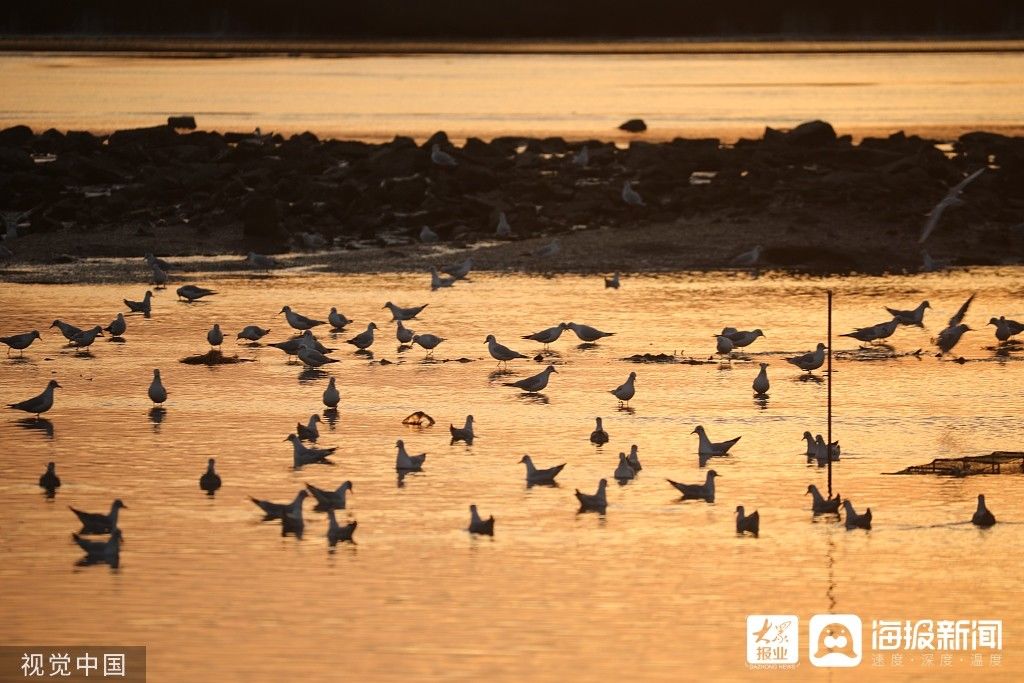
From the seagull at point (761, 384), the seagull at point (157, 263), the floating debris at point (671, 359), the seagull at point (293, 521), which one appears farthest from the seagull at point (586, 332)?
the seagull at point (293, 521)

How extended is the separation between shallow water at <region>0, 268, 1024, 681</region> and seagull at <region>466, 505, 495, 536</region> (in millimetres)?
173

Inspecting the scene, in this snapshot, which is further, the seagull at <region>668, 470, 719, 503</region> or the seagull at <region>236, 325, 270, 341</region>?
the seagull at <region>236, 325, 270, 341</region>

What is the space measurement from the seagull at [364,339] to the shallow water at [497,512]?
23 centimetres

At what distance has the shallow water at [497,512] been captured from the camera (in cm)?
1623

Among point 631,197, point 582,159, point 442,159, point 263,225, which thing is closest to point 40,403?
point 263,225

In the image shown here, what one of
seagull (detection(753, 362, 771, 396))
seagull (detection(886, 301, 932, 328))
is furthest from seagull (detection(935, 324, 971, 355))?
seagull (detection(753, 362, 771, 396))

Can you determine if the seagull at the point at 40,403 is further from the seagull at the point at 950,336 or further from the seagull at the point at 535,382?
the seagull at the point at 950,336

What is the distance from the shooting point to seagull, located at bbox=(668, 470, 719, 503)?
2066 cm

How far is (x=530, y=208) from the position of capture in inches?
1789

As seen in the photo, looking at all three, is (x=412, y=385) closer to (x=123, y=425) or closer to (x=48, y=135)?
(x=123, y=425)

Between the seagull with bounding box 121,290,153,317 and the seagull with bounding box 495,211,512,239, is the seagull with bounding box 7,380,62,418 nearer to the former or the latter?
the seagull with bounding box 121,290,153,317

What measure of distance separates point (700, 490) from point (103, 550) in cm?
622

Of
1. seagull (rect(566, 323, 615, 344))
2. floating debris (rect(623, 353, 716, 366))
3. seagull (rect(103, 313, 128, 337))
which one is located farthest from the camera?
seagull (rect(103, 313, 128, 337))

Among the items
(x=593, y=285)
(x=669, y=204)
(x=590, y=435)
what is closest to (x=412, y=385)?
(x=590, y=435)
